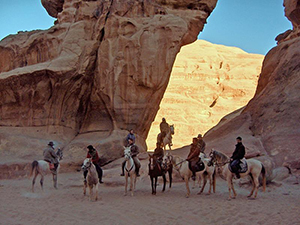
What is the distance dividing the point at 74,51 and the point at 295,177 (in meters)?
13.3

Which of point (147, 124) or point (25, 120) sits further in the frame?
point (147, 124)

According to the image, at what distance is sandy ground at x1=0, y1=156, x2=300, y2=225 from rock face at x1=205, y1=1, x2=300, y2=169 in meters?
2.78

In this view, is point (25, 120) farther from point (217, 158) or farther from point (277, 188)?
point (277, 188)

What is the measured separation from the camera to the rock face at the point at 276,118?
54.0 ft

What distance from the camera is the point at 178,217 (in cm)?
954

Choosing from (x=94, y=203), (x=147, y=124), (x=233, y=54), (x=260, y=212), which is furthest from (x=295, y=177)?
(x=233, y=54)

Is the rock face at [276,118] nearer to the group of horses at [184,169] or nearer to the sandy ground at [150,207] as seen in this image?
the sandy ground at [150,207]

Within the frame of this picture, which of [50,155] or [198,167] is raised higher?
[50,155]

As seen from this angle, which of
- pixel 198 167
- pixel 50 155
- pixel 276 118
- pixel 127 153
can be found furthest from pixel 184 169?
pixel 276 118

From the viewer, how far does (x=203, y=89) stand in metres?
54.2

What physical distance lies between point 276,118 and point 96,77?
32.5ft

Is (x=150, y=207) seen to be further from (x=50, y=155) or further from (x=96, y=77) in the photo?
(x=96, y=77)

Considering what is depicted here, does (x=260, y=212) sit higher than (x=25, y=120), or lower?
lower

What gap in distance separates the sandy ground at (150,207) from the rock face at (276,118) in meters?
2.78
